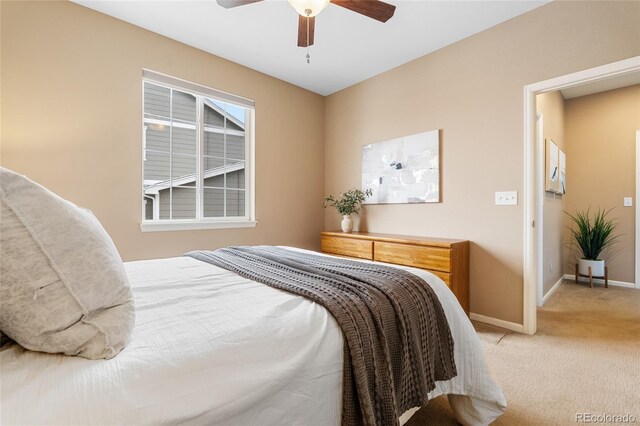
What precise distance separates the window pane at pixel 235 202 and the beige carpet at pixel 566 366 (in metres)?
2.75

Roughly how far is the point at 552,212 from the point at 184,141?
177 inches

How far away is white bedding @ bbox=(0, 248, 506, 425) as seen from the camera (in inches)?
23.8

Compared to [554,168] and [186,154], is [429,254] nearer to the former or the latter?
[554,168]

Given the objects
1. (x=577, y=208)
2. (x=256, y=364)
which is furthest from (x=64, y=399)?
(x=577, y=208)

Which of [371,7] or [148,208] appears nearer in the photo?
[371,7]

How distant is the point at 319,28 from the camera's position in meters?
2.79

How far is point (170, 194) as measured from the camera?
3.14m

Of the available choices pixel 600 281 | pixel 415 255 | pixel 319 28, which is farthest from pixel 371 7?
pixel 600 281

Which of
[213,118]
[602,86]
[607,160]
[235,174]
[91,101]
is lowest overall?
[235,174]

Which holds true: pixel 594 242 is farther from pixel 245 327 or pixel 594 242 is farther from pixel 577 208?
pixel 245 327

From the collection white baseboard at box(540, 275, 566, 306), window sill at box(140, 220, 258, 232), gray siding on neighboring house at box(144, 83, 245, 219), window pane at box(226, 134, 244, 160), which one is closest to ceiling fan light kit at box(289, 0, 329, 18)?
gray siding on neighboring house at box(144, 83, 245, 219)

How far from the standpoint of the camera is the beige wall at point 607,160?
3914 mm

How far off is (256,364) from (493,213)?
105 inches

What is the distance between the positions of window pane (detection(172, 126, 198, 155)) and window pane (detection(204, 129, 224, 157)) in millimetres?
123
